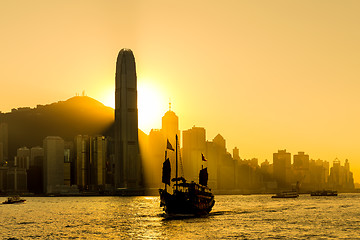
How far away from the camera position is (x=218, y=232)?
382 feet

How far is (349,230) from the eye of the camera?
406 feet

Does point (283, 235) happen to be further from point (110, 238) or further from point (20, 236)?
point (20, 236)

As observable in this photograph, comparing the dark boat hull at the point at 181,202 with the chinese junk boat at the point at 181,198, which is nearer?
the chinese junk boat at the point at 181,198

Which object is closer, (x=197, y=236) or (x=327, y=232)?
(x=197, y=236)

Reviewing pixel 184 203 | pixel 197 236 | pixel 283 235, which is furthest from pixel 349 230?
pixel 184 203

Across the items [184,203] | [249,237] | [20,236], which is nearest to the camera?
[249,237]

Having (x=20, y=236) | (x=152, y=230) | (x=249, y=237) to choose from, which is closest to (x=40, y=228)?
(x=20, y=236)

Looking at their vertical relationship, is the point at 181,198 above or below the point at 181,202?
above

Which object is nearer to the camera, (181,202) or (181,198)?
(181,198)

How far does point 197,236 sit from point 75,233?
2896 cm

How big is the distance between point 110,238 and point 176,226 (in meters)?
23.2

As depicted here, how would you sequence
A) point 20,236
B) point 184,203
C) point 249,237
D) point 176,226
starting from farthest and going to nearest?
1. point 184,203
2. point 176,226
3. point 20,236
4. point 249,237

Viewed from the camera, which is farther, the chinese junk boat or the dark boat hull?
the dark boat hull

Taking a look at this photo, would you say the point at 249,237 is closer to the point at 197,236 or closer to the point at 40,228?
the point at 197,236
